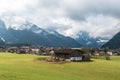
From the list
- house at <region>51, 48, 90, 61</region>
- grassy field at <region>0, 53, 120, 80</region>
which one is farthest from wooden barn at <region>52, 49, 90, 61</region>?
grassy field at <region>0, 53, 120, 80</region>

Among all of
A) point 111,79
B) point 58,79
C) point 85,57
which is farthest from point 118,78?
point 85,57

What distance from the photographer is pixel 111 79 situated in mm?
71625

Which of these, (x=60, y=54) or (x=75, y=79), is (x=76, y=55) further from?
(x=75, y=79)

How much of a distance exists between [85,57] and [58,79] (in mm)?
70515

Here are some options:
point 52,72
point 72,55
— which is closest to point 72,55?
point 72,55

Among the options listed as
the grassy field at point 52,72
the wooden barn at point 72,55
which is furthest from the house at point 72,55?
the grassy field at point 52,72

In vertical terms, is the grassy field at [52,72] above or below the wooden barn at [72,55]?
below

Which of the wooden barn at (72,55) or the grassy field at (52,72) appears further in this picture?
the wooden barn at (72,55)

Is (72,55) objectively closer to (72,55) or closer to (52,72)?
(72,55)

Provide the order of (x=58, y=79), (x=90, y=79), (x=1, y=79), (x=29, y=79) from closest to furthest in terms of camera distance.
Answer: (x=1, y=79) < (x=29, y=79) < (x=58, y=79) < (x=90, y=79)

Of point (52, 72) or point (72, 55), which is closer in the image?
point (52, 72)

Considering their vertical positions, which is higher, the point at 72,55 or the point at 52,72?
the point at 72,55

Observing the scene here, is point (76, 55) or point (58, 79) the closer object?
point (58, 79)

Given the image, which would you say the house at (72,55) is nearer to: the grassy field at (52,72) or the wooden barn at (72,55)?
the wooden barn at (72,55)
